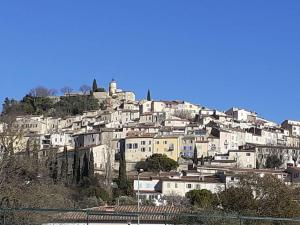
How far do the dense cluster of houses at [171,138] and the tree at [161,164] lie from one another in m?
Answer: 1.84

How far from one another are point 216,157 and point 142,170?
1324 cm

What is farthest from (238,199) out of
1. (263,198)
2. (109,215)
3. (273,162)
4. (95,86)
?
(95,86)

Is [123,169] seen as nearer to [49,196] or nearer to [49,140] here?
[49,140]

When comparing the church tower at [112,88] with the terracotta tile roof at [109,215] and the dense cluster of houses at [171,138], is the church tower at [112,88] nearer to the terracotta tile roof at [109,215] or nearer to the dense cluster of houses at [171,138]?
the dense cluster of houses at [171,138]

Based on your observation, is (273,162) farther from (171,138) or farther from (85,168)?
(85,168)

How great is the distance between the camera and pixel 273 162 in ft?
336

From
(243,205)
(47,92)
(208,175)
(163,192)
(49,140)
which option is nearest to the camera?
(243,205)

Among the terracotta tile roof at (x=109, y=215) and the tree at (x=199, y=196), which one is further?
the tree at (x=199, y=196)

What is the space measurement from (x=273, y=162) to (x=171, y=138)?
1697 cm

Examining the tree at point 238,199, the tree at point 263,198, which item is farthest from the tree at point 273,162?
the tree at point 238,199

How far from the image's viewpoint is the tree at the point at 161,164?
92.2 m

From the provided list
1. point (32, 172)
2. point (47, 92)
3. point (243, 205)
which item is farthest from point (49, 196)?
point (47, 92)

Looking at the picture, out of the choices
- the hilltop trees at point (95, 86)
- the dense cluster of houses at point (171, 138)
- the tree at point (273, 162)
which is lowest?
the tree at point (273, 162)

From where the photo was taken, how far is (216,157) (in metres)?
98.4
